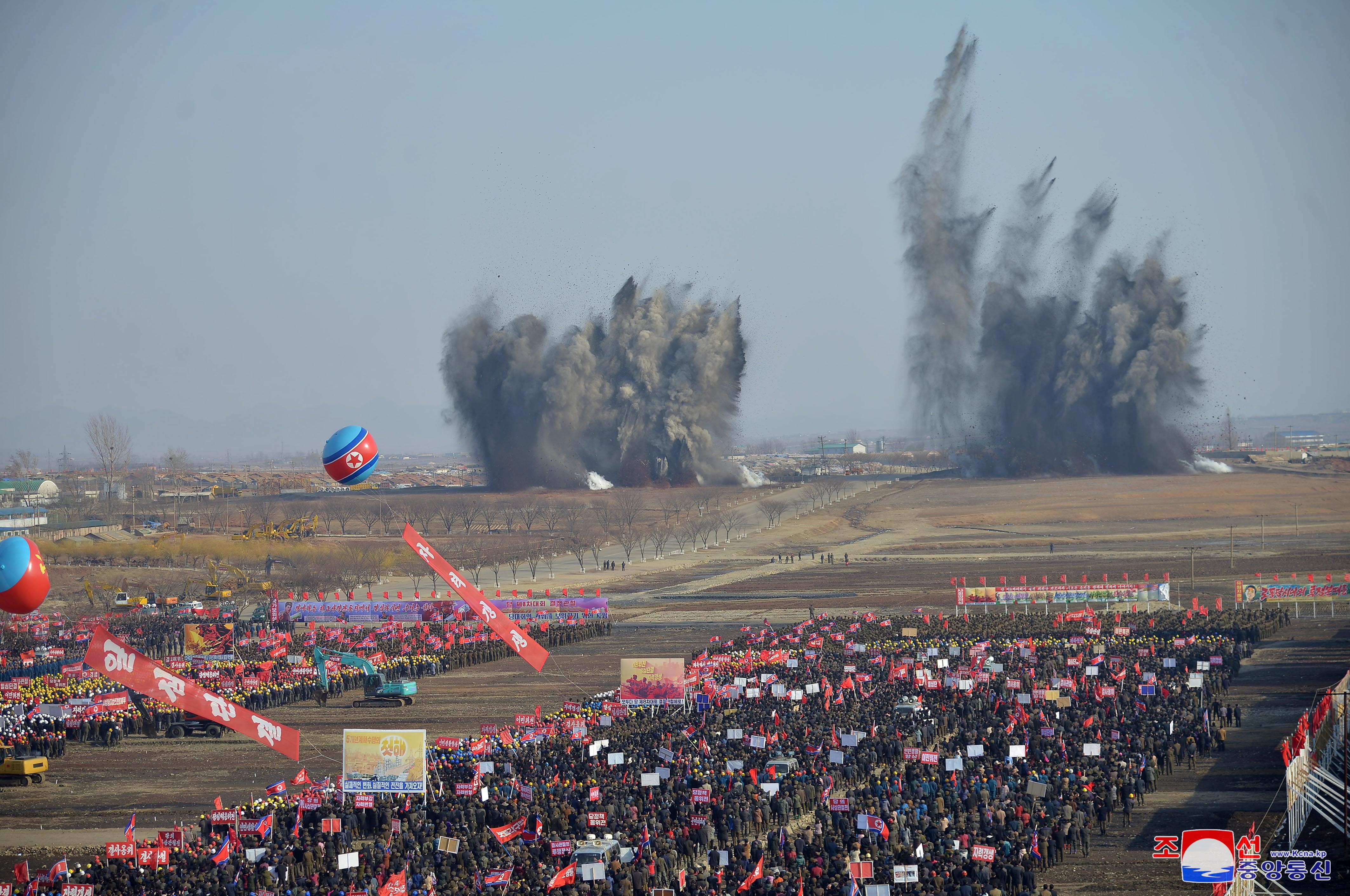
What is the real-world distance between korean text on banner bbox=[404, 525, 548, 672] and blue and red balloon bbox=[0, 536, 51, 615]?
6771 millimetres

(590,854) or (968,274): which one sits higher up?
(968,274)

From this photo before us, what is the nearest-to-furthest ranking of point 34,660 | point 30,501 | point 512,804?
1. point 512,804
2. point 34,660
3. point 30,501

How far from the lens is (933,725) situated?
29781 mm

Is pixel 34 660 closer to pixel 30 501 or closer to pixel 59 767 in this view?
pixel 59 767

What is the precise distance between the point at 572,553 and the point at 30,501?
94.2m

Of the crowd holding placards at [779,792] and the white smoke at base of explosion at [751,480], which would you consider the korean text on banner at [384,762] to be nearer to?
the crowd holding placards at [779,792]

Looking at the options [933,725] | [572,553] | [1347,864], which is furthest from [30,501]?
[1347,864]

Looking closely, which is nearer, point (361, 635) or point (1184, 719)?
point (1184, 719)

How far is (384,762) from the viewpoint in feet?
75.3

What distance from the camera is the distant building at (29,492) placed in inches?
6083

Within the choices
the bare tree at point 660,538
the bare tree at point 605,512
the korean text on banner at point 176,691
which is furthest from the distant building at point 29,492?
the korean text on banner at point 176,691

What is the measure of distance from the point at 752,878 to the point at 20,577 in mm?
11887

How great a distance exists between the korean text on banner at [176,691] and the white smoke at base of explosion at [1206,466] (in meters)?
121

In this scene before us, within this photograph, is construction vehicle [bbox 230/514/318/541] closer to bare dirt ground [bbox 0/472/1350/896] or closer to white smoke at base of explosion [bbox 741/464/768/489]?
bare dirt ground [bbox 0/472/1350/896]
